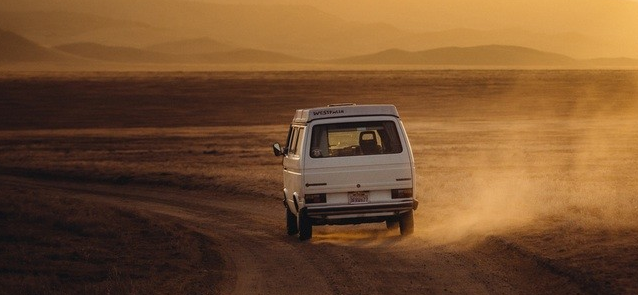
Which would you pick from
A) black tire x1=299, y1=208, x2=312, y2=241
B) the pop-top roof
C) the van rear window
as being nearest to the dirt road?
black tire x1=299, y1=208, x2=312, y2=241

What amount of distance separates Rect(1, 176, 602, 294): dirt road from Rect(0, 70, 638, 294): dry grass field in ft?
0.14

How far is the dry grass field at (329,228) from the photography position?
14.7m

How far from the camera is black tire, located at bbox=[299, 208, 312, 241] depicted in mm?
18348

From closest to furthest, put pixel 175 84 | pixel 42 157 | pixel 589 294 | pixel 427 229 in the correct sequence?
pixel 589 294, pixel 427 229, pixel 42 157, pixel 175 84

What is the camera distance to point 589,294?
41.3 feet

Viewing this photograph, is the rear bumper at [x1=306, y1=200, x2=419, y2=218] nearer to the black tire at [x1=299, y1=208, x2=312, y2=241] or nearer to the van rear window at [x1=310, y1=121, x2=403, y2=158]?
the black tire at [x1=299, y1=208, x2=312, y2=241]

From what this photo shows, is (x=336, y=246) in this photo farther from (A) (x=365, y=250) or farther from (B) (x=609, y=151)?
(B) (x=609, y=151)

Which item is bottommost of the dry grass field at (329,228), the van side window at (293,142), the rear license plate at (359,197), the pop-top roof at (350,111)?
the dry grass field at (329,228)

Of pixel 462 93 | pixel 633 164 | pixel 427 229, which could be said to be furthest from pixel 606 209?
pixel 462 93

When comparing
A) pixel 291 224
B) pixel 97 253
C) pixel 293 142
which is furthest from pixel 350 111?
pixel 97 253

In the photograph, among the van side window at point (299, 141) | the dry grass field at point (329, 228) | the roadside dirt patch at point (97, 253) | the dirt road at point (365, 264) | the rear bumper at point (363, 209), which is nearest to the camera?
the dirt road at point (365, 264)

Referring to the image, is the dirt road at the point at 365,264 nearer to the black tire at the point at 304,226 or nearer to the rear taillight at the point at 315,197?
the black tire at the point at 304,226

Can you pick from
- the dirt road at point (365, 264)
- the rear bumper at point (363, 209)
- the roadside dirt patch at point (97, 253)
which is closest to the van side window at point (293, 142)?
the dirt road at point (365, 264)

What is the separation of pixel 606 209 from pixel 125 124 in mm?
47364
